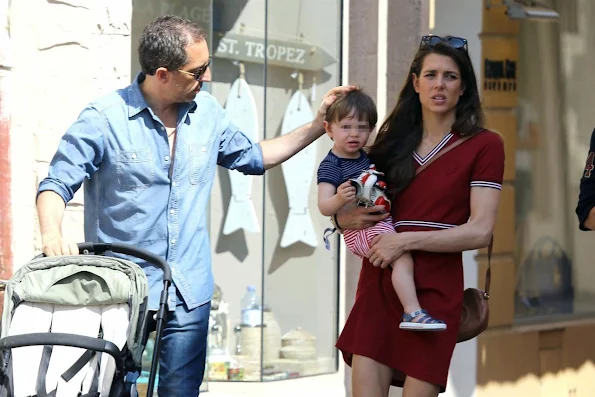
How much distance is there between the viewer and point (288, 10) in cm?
843

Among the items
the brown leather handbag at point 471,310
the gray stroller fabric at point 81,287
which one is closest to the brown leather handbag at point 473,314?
the brown leather handbag at point 471,310

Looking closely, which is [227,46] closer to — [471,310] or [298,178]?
[298,178]

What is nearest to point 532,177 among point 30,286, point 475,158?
point 475,158

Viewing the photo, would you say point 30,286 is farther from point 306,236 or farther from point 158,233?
point 306,236

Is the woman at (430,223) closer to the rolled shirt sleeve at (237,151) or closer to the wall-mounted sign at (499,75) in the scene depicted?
the rolled shirt sleeve at (237,151)

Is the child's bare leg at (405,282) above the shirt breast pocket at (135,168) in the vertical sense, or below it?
below

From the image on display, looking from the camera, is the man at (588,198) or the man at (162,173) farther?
the man at (588,198)

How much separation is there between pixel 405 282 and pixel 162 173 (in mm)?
1015

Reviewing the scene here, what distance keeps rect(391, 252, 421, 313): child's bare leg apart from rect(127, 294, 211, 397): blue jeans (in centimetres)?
78

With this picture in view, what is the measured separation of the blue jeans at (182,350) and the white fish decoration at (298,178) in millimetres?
3807

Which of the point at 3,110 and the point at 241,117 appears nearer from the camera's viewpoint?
the point at 3,110

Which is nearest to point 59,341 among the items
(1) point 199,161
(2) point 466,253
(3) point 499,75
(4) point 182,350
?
(4) point 182,350

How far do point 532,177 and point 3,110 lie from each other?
4404mm

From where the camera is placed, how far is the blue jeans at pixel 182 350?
4.64 m
